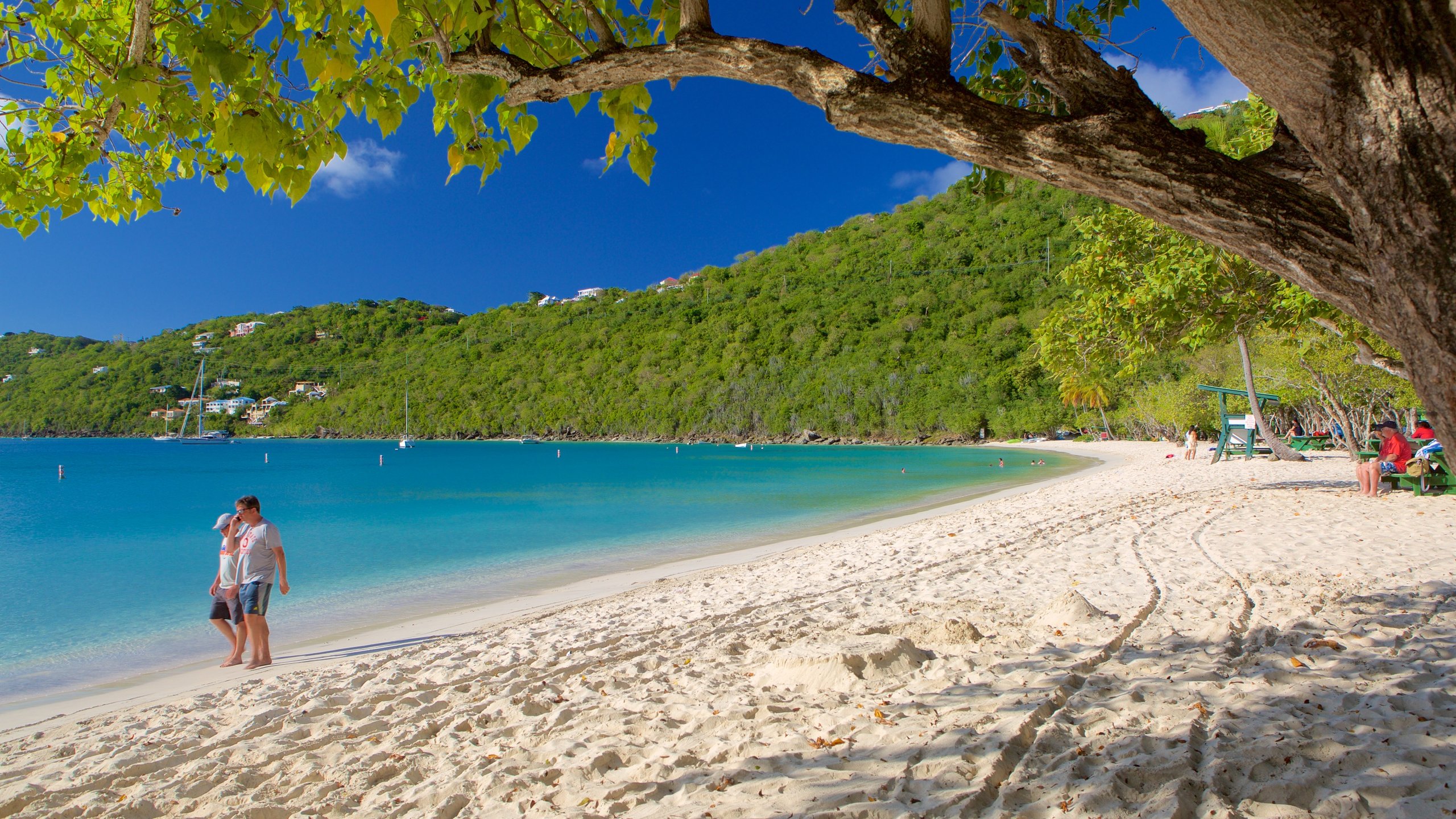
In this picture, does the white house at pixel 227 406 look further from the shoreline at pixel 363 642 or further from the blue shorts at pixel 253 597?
the blue shorts at pixel 253 597

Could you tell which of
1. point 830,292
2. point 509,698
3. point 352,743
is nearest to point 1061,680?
point 509,698

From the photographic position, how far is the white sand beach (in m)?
2.51

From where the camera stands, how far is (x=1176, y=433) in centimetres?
4541

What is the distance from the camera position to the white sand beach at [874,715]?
8.24ft

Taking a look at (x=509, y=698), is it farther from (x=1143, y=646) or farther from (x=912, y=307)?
(x=912, y=307)

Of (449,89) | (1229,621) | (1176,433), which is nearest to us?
(449,89)

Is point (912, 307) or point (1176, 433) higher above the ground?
point (912, 307)

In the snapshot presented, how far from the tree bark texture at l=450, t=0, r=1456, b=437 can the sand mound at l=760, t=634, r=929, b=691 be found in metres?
2.65

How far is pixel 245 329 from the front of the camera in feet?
397

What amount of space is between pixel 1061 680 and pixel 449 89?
3905 millimetres

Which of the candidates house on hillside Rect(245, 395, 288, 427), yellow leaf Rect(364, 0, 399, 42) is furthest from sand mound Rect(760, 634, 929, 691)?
house on hillside Rect(245, 395, 288, 427)

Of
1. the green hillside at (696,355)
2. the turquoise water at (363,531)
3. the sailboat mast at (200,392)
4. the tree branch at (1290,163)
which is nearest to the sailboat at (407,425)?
the green hillside at (696,355)

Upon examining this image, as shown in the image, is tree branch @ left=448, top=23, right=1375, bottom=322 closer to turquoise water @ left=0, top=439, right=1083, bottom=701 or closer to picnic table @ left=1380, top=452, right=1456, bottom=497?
turquoise water @ left=0, top=439, right=1083, bottom=701

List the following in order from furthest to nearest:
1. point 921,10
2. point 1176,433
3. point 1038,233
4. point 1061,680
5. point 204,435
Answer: point 204,435, point 1038,233, point 1176,433, point 1061,680, point 921,10
